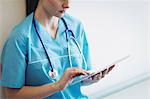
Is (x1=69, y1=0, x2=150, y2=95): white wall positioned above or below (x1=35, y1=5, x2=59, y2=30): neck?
below

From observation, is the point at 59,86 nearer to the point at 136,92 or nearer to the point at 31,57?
the point at 31,57

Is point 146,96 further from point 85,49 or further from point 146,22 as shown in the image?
point 85,49

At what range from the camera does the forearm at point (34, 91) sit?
1015 millimetres

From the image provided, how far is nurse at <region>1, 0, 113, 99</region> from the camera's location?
3.32 feet

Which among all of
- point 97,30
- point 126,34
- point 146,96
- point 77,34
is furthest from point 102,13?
point 146,96

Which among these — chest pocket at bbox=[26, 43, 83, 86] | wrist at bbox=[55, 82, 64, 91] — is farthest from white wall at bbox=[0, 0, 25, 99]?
wrist at bbox=[55, 82, 64, 91]

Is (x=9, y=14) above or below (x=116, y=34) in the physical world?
above

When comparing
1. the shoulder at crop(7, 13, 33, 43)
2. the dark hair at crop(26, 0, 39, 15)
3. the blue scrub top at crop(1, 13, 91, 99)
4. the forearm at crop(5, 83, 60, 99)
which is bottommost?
the forearm at crop(5, 83, 60, 99)

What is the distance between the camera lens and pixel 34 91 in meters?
1.03

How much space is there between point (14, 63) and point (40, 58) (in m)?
0.10

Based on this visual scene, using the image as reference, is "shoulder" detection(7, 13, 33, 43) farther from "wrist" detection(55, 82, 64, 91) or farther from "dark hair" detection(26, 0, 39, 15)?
"wrist" detection(55, 82, 64, 91)

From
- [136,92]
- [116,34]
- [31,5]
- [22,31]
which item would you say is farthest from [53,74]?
[136,92]

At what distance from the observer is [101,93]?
1527 mm

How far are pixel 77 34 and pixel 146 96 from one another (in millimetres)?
775
